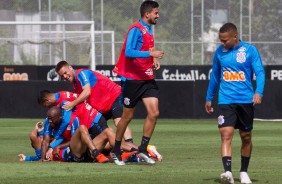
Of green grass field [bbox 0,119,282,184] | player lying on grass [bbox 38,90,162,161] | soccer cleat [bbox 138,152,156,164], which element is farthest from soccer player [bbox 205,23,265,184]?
player lying on grass [bbox 38,90,162,161]

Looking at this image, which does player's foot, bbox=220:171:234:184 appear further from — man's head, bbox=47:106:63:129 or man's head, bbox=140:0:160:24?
man's head, bbox=47:106:63:129

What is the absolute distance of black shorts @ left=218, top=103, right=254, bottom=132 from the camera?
1193cm

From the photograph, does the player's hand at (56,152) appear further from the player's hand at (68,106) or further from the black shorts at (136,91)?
the black shorts at (136,91)

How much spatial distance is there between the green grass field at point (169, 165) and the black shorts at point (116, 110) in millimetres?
1020

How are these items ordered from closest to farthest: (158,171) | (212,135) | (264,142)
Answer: (158,171), (264,142), (212,135)

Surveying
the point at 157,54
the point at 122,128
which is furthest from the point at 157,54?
the point at 122,128

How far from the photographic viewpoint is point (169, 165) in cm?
1405

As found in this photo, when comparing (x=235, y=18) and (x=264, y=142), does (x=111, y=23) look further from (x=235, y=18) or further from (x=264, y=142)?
(x=264, y=142)

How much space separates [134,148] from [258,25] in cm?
2535

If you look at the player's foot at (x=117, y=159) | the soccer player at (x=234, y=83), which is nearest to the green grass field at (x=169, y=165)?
the player's foot at (x=117, y=159)

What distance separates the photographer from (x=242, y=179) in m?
11.8

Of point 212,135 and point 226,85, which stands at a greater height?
point 226,85

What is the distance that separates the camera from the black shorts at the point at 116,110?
16.1 m

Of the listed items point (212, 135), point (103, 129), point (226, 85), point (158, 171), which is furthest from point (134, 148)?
point (212, 135)
